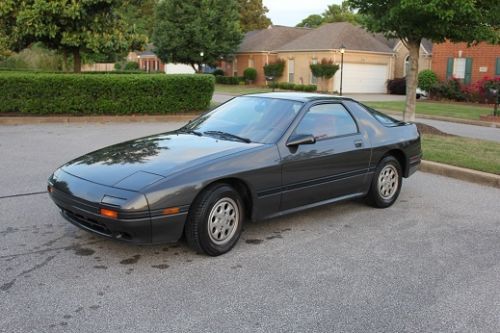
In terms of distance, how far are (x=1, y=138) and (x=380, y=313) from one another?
9760 millimetres

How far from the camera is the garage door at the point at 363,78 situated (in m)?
38.2

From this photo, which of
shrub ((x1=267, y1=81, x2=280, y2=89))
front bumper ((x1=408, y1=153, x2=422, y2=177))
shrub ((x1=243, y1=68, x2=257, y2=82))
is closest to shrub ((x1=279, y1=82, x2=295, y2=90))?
Answer: shrub ((x1=267, y1=81, x2=280, y2=89))

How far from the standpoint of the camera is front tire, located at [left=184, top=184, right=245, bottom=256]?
4.54m

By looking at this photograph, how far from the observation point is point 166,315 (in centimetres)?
362

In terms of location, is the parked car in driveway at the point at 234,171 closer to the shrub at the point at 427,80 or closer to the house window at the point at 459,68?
the shrub at the point at 427,80

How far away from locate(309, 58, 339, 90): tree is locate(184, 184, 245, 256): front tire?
32.9 m

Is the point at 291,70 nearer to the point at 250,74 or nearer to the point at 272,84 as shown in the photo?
the point at 272,84

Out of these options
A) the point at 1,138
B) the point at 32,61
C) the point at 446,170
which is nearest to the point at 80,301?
the point at 446,170

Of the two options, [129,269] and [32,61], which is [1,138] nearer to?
[129,269]

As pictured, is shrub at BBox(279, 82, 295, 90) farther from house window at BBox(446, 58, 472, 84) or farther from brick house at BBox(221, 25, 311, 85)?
house window at BBox(446, 58, 472, 84)

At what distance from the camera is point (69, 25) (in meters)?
16.3

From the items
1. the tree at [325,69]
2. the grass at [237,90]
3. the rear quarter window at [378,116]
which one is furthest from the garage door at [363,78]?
the rear quarter window at [378,116]

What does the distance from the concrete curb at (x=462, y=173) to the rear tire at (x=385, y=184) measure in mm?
2054

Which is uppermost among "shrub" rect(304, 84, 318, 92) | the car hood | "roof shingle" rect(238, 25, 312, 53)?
"roof shingle" rect(238, 25, 312, 53)
